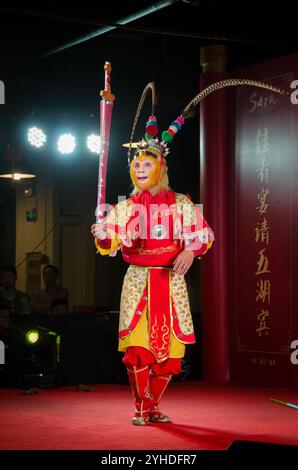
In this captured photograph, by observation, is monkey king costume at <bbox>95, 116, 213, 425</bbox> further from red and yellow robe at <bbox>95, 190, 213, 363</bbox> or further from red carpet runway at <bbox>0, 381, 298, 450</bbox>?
red carpet runway at <bbox>0, 381, 298, 450</bbox>

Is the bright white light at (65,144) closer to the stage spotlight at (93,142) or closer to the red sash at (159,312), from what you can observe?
the stage spotlight at (93,142)

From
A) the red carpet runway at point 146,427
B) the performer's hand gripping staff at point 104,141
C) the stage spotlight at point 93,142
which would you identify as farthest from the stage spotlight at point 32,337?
the stage spotlight at point 93,142

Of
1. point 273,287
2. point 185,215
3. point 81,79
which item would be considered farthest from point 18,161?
point 185,215

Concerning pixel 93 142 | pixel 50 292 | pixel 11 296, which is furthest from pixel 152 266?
pixel 93 142

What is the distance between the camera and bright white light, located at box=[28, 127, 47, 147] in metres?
7.88

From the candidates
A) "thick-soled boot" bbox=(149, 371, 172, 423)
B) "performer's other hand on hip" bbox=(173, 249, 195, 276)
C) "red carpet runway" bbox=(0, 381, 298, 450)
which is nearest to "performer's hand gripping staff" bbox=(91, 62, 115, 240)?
"performer's other hand on hip" bbox=(173, 249, 195, 276)

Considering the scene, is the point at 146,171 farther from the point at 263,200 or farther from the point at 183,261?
the point at 263,200

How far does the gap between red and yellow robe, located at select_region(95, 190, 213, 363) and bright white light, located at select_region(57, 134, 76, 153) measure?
3.42m

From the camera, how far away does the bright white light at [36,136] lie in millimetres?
7875

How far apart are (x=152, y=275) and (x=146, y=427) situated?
806 millimetres

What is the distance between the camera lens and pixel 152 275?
4.48 m

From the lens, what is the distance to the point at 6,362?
244 inches

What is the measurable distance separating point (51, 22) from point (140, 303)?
389 centimetres

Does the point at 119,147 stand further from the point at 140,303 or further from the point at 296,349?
the point at 140,303
